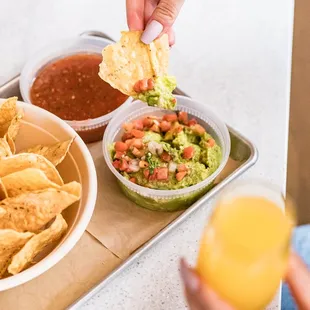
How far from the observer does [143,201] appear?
49.6 inches

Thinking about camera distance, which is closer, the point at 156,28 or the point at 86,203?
the point at 86,203

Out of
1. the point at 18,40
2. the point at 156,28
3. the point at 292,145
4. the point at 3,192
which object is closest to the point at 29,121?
the point at 3,192

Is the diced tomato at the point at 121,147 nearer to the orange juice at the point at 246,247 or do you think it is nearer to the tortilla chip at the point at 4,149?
the tortilla chip at the point at 4,149

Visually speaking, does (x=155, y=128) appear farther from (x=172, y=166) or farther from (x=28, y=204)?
(x=28, y=204)

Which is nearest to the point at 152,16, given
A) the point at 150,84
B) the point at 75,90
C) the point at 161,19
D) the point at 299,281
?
the point at 161,19

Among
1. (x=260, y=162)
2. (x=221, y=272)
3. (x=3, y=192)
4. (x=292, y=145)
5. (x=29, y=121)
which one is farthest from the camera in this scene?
(x=292, y=145)

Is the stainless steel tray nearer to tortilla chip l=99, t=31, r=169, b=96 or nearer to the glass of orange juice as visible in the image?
tortilla chip l=99, t=31, r=169, b=96

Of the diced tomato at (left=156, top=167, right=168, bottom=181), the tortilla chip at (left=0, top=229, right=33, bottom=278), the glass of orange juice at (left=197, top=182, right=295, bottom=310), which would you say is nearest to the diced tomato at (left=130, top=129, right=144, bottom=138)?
the diced tomato at (left=156, top=167, right=168, bottom=181)

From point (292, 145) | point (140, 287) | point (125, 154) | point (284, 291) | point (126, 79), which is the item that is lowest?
point (292, 145)

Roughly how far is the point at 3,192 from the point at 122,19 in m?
0.74

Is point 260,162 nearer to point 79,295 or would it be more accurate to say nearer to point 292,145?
point 79,295

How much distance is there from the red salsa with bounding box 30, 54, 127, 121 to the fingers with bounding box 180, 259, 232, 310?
2.19ft

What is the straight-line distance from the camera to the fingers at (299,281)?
2.88 feet

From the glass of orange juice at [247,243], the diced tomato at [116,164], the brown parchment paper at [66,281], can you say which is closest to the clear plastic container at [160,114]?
the diced tomato at [116,164]
